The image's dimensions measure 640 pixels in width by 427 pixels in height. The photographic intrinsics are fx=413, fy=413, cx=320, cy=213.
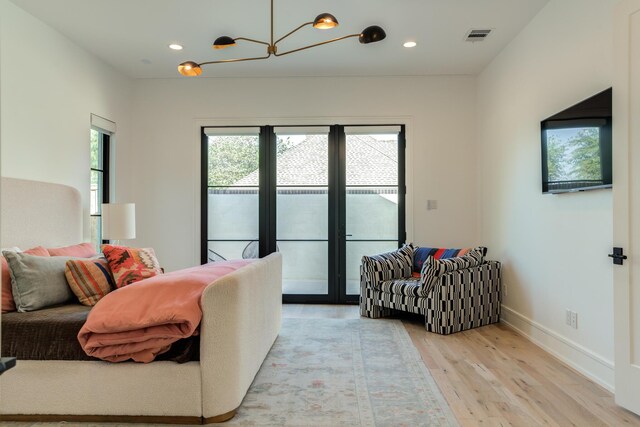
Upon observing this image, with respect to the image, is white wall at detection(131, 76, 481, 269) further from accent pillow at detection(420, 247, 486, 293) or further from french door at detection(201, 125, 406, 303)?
accent pillow at detection(420, 247, 486, 293)

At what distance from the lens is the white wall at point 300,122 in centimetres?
511

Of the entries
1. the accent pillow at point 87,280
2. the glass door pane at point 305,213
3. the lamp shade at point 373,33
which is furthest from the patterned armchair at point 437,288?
the accent pillow at point 87,280

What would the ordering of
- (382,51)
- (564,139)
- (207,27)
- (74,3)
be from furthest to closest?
(382,51), (207,27), (74,3), (564,139)

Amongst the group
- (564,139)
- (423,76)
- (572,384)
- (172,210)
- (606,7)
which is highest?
(423,76)

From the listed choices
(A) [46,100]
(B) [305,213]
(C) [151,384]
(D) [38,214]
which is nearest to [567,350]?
(C) [151,384]

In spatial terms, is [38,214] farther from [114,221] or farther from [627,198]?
[627,198]

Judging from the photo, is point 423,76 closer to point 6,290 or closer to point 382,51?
point 382,51

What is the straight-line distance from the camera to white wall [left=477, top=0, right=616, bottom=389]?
2.78m

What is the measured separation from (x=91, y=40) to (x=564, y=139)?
14.3 feet

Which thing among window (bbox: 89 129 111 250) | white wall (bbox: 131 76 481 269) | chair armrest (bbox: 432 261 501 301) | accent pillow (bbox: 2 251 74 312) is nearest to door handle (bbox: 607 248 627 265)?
chair armrest (bbox: 432 261 501 301)

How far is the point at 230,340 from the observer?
2.12 metres

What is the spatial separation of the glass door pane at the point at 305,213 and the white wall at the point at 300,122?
43 cm

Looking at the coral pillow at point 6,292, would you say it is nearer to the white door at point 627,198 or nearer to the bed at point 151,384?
the bed at point 151,384

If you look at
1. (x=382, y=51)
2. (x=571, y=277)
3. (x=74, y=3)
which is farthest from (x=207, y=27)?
(x=571, y=277)
